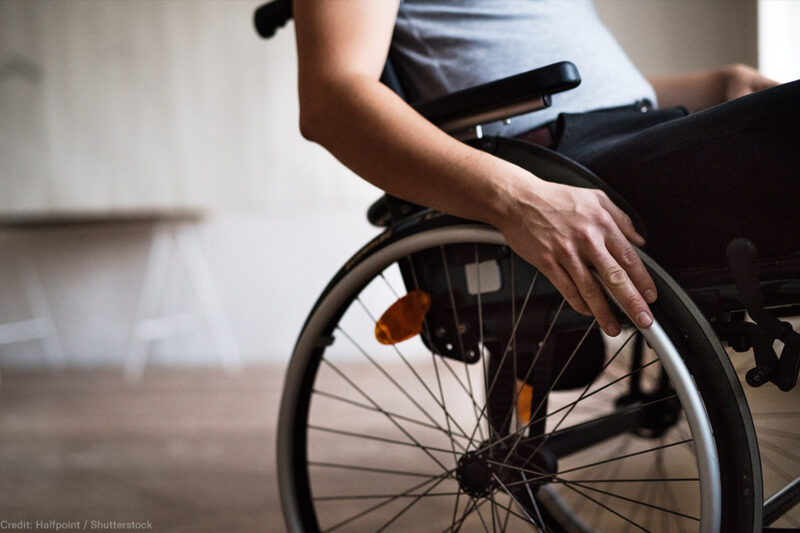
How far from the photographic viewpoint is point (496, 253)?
0.70 metres

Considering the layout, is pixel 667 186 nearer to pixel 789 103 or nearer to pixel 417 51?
pixel 789 103

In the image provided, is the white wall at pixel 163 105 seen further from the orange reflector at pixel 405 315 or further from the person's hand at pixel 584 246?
the person's hand at pixel 584 246

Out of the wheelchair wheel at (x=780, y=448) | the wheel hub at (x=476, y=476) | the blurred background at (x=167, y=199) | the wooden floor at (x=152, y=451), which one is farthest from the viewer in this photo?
the blurred background at (x=167, y=199)

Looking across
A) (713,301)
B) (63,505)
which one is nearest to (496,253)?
(713,301)

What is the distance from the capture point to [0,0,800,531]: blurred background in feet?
8.26

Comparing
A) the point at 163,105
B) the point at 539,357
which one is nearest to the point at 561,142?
the point at 539,357

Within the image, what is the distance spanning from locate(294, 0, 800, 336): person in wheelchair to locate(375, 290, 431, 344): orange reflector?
0.47 ft

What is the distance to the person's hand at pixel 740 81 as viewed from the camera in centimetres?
92

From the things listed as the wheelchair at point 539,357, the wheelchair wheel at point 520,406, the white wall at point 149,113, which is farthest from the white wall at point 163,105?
the wheelchair at point 539,357

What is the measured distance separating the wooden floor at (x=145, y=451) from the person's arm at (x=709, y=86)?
1019 millimetres

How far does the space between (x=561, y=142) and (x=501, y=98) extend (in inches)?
4.6

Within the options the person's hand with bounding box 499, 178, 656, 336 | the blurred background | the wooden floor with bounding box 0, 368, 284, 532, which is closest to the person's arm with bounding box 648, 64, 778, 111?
the person's hand with bounding box 499, 178, 656, 336

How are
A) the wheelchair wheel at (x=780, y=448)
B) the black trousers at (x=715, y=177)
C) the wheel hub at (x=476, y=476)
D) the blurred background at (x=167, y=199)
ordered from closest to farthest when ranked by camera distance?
the black trousers at (x=715, y=177) → the wheel hub at (x=476, y=476) → the wheelchair wheel at (x=780, y=448) → the blurred background at (x=167, y=199)

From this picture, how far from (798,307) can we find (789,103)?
212mm
